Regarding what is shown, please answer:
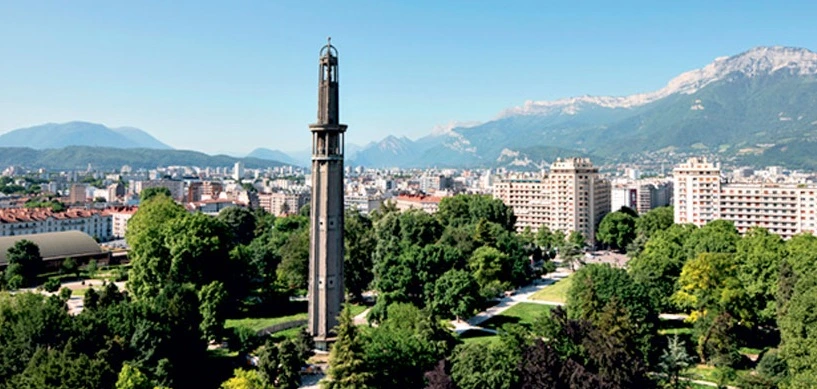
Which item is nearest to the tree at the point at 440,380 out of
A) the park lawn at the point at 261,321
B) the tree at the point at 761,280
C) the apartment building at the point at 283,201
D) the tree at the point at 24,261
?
the park lawn at the point at 261,321

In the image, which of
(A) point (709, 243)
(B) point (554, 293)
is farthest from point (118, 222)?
(A) point (709, 243)

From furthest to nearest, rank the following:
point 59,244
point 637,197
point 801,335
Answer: point 637,197
point 59,244
point 801,335

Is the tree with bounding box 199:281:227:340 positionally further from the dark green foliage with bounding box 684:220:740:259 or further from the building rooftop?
the building rooftop

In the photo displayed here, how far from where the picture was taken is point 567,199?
76.2 m

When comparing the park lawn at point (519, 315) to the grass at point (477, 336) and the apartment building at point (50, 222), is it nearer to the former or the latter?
the grass at point (477, 336)

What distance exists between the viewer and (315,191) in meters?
30.3

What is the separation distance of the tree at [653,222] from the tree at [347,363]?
51.5 metres

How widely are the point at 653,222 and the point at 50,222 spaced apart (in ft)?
245

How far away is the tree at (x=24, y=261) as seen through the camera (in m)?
50.1

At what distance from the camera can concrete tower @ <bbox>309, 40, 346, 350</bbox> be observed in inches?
1175

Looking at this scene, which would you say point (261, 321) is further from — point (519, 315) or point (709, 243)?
point (709, 243)

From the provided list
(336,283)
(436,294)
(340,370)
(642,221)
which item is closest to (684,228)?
(642,221)

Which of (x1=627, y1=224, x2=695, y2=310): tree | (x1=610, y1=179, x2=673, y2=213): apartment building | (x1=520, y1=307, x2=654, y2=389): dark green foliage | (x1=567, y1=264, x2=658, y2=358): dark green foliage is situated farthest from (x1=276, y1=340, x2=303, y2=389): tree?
(x1=610, y1=179, x2=673, y2=213): apartment building

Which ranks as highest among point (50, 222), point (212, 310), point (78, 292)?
point (50, 222)
